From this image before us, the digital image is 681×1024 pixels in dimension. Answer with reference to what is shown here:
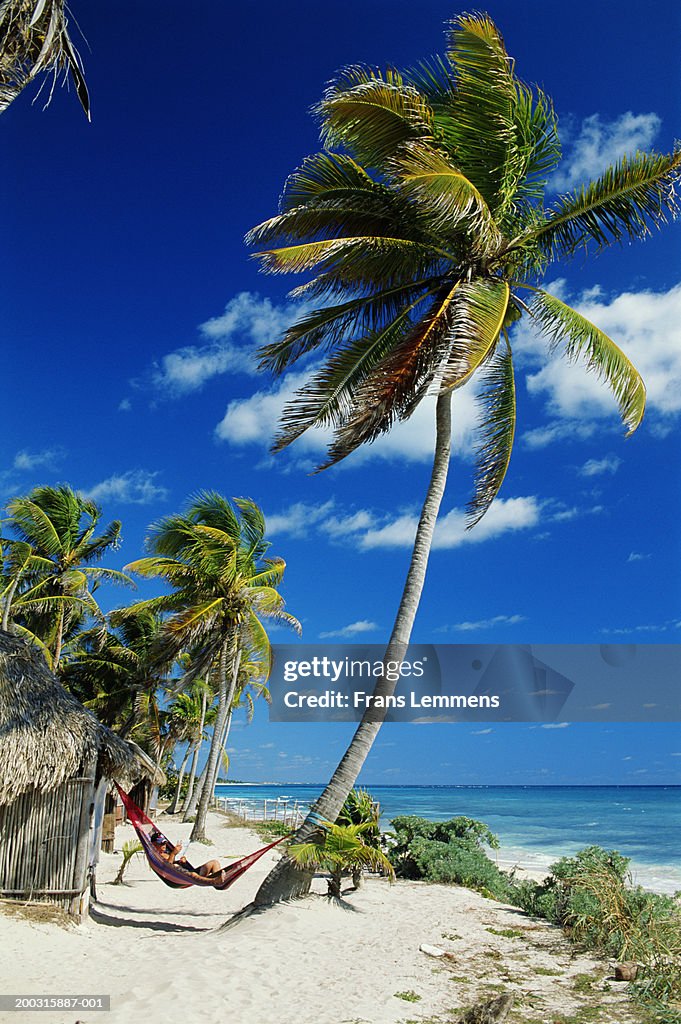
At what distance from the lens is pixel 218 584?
542 inches

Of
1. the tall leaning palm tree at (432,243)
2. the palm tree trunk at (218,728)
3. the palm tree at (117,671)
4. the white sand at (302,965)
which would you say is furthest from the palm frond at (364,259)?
the palm tree at (117,671)

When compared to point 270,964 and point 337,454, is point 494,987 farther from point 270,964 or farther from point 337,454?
point 337,454

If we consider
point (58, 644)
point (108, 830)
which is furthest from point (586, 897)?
point (58, 644)

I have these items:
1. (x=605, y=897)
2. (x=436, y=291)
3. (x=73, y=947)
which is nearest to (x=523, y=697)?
(x=605, y=897)

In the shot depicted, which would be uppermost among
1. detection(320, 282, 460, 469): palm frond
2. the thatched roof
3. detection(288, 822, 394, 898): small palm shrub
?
detection(320, 282, 460, 469): palm frond

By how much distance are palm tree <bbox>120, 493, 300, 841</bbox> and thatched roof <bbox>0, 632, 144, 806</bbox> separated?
491 cm

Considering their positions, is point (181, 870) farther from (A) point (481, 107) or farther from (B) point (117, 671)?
(B) point (117, 671)

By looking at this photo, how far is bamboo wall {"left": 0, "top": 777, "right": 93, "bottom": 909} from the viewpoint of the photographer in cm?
702

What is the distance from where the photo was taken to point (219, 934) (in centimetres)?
687

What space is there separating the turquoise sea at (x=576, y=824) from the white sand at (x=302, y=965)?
12968 millimetres

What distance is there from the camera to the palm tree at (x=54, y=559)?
1753cm

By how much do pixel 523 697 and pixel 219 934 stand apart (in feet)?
34.3

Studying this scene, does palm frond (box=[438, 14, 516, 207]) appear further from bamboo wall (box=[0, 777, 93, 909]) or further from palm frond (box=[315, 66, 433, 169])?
bamboo wall (box=[0, 777, 93, 909])

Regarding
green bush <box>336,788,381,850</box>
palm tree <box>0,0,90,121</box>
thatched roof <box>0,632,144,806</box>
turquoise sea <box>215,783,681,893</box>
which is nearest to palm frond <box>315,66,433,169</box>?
palm tree <box>0,0,90,121</box>
